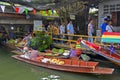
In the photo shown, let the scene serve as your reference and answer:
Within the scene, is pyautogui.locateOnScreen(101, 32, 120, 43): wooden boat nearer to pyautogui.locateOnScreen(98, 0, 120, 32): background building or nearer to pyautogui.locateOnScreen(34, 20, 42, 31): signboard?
pyautogui.locateOnScreen(98, 0, 120, 32): background building

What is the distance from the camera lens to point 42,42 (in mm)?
16875

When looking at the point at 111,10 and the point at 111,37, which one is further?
the point at 111,10

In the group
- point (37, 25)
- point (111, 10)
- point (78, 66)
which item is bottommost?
point (78, 66)

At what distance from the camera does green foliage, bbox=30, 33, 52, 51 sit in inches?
658

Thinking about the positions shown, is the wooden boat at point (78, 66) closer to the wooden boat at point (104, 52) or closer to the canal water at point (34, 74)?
the canal water at point (34, 74)

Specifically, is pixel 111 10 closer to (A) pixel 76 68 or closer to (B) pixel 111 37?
(B) pixel 111 37

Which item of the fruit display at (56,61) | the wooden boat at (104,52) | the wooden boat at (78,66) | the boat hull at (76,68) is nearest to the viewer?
the boat hull at (76,68)

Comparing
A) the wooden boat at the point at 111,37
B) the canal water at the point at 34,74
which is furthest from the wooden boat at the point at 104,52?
the canal water at the point at 34,74

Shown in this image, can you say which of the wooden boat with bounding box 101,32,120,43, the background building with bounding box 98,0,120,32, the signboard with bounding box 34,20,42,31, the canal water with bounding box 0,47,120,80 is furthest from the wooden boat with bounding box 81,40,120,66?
the signboard with bounding box 34,20,42,31

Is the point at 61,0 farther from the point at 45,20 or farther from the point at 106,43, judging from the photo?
the point at 45,20

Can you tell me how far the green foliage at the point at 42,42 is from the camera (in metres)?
16.7

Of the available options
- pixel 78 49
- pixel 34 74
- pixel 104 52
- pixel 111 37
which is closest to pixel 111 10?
pixel 78 49

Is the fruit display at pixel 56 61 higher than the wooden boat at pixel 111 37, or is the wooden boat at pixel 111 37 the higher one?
the wooden boat at pixel 111 37

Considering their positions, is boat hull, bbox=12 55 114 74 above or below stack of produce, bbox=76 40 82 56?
below
